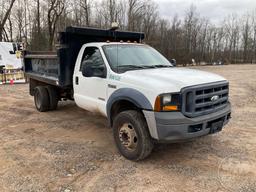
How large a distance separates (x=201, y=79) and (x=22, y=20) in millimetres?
38663

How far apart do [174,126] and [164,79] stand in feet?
2.38

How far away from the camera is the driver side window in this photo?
15.7 ft

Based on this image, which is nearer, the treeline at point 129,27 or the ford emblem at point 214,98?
the ford emblem at point 214,98

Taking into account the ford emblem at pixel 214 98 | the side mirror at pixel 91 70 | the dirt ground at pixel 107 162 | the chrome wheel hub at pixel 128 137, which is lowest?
the dirt ground at pixel 107 162

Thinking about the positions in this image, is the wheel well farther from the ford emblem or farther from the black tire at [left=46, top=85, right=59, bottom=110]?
the black tire at [left=46, top=85, right=59, bottom=110]

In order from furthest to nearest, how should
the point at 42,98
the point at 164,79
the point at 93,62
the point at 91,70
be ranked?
1. the point at 42,98
2. the point at 93,62
3. the point at 91,70
4. the point at 164,79

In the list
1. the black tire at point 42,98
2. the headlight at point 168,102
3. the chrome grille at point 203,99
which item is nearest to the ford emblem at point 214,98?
the chrome grille at point 203,99

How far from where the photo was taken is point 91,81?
5.06 metres

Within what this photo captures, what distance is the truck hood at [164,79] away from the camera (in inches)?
144

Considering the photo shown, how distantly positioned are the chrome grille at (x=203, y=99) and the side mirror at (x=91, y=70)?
5.56ft

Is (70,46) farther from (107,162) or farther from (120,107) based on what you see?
(107,162)

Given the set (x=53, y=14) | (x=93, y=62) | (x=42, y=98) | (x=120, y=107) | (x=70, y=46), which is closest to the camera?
(x=120, y=107)

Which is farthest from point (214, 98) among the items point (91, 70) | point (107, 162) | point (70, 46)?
point (70, 46)

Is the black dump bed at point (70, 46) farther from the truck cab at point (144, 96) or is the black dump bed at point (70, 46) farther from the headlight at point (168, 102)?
the headlight at point (168, 102)
